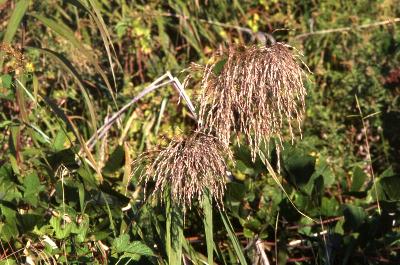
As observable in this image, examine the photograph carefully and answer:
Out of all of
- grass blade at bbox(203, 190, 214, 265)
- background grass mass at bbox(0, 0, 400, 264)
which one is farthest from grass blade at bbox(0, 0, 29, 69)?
grass blade at bbox(203, 190, 214, 265)

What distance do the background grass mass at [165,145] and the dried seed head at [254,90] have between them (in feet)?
0.43

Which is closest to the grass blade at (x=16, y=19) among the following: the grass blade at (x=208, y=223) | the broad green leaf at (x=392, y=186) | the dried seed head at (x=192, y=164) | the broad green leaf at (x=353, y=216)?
the dried seed head at (x=192, y=164)

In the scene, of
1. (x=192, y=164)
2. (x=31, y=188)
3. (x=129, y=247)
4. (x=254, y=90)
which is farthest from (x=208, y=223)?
(x=31, y=188)

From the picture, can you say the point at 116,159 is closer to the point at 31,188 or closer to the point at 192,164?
the point at 31,188

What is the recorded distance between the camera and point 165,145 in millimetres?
2676

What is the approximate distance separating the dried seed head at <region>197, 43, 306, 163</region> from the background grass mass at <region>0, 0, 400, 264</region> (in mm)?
132

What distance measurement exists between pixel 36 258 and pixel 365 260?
1212 mm

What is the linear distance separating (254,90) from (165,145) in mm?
460

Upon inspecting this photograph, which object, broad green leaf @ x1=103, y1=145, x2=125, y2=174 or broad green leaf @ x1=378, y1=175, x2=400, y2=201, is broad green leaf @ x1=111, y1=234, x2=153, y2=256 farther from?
broad green leaf @ x1=378, y1=175, x2=400, y2=201

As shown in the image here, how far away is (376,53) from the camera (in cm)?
506

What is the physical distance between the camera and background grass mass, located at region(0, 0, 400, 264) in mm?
2836

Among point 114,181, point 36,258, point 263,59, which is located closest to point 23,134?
point 114,181

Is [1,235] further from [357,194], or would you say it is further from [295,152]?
[357,194]

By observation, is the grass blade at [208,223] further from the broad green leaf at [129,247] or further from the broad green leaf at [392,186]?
the broad green leaf at [392,186]
